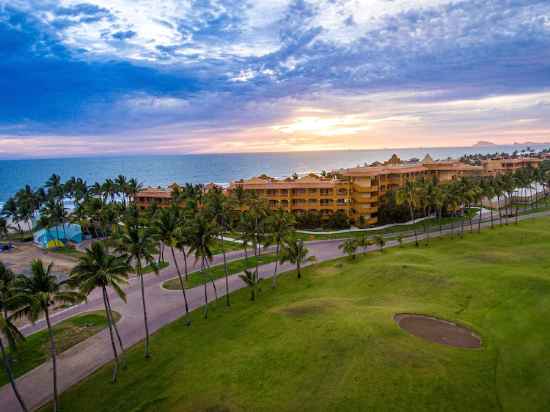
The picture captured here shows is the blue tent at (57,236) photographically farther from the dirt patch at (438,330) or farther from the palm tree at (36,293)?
the dirt patch at (438,330)

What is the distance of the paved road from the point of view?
34.2 meters

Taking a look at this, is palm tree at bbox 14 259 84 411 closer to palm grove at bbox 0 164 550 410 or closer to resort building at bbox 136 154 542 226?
palm grove at bbox 0 164 550 410

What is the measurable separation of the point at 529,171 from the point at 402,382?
401 ft

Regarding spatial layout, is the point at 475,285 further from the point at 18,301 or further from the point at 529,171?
the point at 529,171

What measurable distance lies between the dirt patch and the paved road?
1171 inches

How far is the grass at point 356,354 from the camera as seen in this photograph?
25719mm

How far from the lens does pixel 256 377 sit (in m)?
29.9

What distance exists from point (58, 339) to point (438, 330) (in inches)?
1709

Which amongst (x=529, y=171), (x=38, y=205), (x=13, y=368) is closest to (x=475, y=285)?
(x=13, y=368)

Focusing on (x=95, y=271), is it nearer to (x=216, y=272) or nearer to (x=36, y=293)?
(x=36, y=293)

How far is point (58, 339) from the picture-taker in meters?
43.6

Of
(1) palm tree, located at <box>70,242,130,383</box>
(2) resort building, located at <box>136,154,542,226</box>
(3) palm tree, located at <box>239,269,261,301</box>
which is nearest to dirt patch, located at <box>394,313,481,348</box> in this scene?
(3) palm tree, located at <box>239,269,261,301</box>

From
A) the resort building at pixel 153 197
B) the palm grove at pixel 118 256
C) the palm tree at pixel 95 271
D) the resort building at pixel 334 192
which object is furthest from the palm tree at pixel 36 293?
the resort building at pixel 153 197

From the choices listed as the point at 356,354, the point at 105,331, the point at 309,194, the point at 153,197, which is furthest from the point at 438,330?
the point at 153,197
